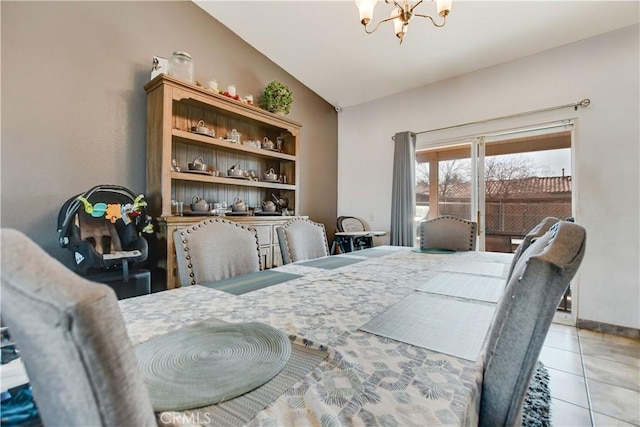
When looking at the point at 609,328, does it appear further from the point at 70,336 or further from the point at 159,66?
the point at 159,66

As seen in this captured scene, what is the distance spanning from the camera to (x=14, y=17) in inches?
67.9

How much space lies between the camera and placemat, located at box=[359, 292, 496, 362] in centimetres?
67

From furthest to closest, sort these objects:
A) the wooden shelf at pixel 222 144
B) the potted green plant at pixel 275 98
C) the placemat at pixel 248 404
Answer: the potted green plant at pixel 275 98, the wooden shelf at pixel 222 144, the placemat at pixel 248 404

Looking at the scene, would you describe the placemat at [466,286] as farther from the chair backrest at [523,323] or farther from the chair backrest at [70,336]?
the chair backrest at [70,336]

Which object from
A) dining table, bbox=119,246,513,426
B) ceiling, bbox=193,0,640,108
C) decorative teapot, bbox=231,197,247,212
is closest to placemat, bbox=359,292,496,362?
dining table, bbox=119,246,513,426

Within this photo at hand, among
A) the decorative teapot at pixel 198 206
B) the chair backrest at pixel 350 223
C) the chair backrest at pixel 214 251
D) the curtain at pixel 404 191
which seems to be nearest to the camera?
the chair backrest at pixel 214 251

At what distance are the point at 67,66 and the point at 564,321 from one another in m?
4.82

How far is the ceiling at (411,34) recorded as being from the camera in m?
2.41

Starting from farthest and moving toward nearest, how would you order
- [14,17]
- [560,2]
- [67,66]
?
[560,2] → [67,66] → [14,17]

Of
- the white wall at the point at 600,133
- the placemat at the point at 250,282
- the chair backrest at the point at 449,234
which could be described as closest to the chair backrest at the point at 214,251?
the placemat at the point at 250,282

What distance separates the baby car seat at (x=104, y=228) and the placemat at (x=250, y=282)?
3.19 ft

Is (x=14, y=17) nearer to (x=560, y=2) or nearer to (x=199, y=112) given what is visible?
(x=199, y=112)

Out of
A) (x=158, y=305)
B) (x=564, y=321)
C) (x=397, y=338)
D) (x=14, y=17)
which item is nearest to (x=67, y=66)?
(x=14, y=17)

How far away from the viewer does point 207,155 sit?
9.29 feet
